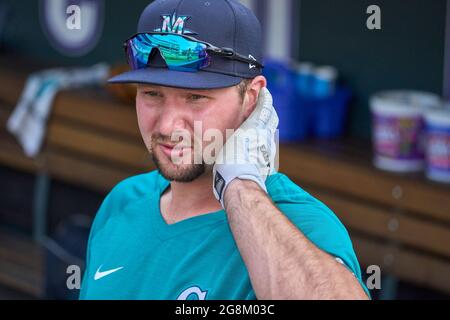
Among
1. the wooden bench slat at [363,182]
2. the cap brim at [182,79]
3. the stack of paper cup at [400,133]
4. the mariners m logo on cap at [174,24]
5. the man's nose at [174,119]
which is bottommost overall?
the wooden bench slat at [363,182]

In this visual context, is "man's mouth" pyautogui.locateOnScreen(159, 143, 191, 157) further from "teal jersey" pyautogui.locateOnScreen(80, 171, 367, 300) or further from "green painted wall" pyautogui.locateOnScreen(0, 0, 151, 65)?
"green painted wall" pyautogui.locateOnScreen(0, 0, 151, 65)

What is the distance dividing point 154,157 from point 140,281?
28cm

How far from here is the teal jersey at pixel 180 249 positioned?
1883 mm

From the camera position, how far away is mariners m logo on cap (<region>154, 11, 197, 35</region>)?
1923 millimetres

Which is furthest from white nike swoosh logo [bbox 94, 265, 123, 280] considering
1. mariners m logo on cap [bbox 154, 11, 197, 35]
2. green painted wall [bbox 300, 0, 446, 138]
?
green painted wall [bbox 300, 0, 446, 138]

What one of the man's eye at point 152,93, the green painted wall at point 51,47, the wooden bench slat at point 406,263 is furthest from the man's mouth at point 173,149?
the green painted wall at point 51,47

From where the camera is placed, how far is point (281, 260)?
1721mm

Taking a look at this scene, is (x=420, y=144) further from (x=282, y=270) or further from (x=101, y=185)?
(x=282, y=270)

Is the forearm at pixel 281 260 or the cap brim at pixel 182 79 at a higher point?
the cap brim at pixel 182 79

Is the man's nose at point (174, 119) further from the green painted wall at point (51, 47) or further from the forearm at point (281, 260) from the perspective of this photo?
the green painted wall at point (51, 47)

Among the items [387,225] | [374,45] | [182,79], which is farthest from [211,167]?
[374,45]

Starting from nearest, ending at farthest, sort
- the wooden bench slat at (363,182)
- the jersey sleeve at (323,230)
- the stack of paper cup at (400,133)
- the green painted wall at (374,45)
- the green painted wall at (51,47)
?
the jersey sleeve at (323,230) → the wooden bench slat at (363,182) → the stack of paper cup at (400,133) → the green painted wall at (374,45) → the green painted wall at (51,47)

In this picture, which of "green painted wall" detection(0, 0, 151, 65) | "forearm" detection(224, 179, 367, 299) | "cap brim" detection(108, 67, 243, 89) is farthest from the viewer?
"green painted wall" detection(0, 0, 151, 65)
